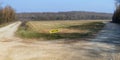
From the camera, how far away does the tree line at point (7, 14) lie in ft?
281

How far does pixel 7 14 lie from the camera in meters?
89.7

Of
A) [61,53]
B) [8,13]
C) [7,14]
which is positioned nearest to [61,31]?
[61,53]

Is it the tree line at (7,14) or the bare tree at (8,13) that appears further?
the bare tree at (8,13)

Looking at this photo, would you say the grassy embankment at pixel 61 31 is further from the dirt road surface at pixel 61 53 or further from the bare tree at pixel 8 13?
the bare tree at pixel 8 13

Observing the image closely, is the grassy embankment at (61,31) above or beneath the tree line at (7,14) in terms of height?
above

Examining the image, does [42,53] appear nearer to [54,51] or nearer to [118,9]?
[54,51]

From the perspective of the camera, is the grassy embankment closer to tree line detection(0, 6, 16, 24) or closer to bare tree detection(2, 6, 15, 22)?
tree line detection(0, 6, 16, 24)

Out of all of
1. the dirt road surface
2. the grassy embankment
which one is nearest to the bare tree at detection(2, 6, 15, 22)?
the grassy embankment

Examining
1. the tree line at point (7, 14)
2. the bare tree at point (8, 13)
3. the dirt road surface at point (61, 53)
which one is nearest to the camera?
the dirt road surface at point (61, 53)

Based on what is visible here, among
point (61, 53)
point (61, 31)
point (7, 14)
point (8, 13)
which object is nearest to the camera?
point (61, 53)

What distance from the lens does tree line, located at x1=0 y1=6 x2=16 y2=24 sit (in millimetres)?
85650

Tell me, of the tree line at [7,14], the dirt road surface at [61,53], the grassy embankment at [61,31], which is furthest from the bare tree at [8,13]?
the dirt road surface at [61,53]

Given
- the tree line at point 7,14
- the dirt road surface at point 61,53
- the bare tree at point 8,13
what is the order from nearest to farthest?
the dirt road surface at point 61,53 < the tree line at point 7,14 < the bare tree at point 8,13

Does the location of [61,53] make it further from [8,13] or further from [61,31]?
[8,13]
